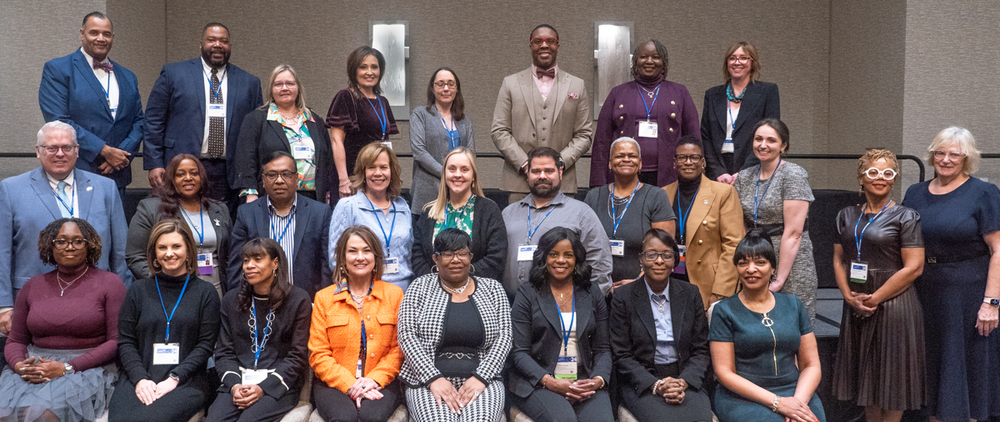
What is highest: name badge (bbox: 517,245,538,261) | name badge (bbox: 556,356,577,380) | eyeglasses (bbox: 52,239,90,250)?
eyeglasses (bbox: 52,239,90,250)

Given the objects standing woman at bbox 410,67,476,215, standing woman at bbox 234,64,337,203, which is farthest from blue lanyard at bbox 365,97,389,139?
standing woman at bbox 234,64,337,203

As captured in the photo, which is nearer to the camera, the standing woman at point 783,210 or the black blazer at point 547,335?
the black blazer at point 547,335

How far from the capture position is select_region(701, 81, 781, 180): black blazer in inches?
161

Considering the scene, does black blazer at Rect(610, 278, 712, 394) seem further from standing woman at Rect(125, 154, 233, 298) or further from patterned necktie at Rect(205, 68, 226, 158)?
patterned necktie at Rect(205, 68, 226, 158)

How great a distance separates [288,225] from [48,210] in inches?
46.4

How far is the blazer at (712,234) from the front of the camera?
355cm

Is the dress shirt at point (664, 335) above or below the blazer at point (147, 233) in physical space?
below

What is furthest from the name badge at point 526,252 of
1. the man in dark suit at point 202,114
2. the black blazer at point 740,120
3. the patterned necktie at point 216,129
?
the patterned necktie at point 216,129

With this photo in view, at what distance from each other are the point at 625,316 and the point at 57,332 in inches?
98.7

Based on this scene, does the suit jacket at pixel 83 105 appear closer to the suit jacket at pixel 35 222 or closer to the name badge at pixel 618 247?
the suit jacket at pixel 35 222

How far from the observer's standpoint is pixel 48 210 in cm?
359

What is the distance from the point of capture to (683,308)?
327 centimetres

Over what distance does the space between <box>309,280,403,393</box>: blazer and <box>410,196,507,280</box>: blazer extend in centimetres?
41

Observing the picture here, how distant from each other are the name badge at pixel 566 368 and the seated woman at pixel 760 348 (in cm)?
61
